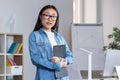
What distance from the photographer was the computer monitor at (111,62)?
8.27 ft

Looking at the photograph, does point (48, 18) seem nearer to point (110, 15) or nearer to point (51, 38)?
point (51, 38)

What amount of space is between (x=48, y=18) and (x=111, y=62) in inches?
34.8

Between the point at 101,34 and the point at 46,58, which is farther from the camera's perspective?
the point at 101,34

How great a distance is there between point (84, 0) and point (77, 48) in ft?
3.68

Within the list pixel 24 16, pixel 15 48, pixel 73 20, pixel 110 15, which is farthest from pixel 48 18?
pixel 110 15

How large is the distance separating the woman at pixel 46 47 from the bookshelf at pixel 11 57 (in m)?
1.62

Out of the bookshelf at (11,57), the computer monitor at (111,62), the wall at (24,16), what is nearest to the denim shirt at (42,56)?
the computer monitor at (111,62)

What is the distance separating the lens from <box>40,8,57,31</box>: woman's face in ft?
6.66

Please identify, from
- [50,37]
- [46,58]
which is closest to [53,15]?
[50,37]

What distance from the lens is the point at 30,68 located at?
413 centimetres

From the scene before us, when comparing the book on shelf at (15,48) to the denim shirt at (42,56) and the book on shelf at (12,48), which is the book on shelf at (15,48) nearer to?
the book on shelf at (12,48)

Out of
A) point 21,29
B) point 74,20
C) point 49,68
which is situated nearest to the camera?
point 49,68

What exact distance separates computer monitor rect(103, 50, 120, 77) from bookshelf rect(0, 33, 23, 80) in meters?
1.50

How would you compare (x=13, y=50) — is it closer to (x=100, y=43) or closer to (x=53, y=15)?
(x=100, y=43)
